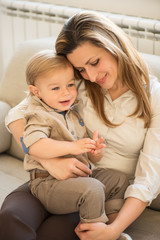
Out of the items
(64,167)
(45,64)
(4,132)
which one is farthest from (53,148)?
(4,132)

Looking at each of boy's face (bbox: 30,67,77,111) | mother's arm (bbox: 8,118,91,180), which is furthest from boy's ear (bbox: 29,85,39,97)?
mother's arm (bbox: 8,118,91,180)

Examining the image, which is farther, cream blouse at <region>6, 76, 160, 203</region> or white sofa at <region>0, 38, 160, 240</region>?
white sofa at <region>0, 38, 160, 240</region>

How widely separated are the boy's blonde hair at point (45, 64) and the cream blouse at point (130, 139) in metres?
0.21

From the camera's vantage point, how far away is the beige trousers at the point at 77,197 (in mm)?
1418

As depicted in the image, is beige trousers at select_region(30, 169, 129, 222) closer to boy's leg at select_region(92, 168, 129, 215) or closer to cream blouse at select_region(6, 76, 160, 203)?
boy's leg at select_region(92, 168, 129, 215)

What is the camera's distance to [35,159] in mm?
1567

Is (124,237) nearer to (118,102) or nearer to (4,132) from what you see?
(118,102)

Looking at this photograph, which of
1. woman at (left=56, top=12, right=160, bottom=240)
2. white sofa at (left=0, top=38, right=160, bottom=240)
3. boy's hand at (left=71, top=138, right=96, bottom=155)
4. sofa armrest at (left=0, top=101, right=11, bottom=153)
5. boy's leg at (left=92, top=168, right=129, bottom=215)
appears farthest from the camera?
sofa armrest at (left=0, top=101, right=11, bottom=153)

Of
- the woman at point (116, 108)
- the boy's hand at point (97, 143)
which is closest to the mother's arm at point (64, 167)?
the woman at point (116, 108)

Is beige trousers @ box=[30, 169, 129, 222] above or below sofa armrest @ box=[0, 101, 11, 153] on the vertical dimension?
above

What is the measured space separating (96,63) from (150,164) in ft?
1.44

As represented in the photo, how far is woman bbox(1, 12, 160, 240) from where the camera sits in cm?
150

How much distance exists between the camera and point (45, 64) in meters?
1.52

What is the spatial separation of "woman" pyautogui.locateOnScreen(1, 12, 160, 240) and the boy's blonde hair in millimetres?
34
